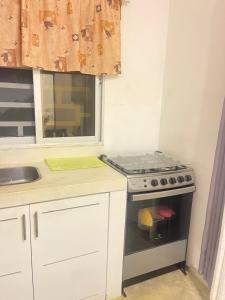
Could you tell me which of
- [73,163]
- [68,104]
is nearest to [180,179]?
[73,163]

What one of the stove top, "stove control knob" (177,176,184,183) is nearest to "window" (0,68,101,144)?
the stove top

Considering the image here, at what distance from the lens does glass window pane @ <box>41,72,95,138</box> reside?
1.82 metres

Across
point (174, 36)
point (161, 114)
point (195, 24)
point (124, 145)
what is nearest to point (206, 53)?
point (195, 24)

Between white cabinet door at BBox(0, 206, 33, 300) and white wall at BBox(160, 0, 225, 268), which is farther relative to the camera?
white wall at BBox(160, 0, 225, 268)

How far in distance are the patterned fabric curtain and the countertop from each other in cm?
74

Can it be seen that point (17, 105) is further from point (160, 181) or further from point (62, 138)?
point (160, 181)

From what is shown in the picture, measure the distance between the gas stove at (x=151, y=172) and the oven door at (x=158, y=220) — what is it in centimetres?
7

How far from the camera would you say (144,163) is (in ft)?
5.81

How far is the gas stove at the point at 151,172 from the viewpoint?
1515 millimetres

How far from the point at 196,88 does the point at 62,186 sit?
1.20 meters

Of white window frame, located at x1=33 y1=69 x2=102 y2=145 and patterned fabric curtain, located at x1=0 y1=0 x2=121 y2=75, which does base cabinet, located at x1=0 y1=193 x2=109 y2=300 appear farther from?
patterned fabric curtain, located at x1=0 y1=0 x2=121 y2=75

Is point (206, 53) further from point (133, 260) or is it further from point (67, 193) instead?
point (133, 260)

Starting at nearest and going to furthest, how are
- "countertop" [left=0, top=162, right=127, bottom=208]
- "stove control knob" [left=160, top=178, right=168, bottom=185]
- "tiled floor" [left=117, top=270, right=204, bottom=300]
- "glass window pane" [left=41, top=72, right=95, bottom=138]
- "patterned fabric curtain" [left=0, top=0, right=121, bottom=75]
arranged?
1. "countertop" [left=0, top=162, right=127, bottom=208]
2. "patterned fabric curtain" [left=0, top=0, right=121, bottom=75]
3. "stove control knob" [left=160, top=178, right=168, bottom=185]
4. "tiled floor" [left=117, top=270, right=204, bottom=300]
5. "glass window pane" [left=41, top=72, right=95, bottom=138]

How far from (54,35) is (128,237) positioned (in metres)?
1.50
